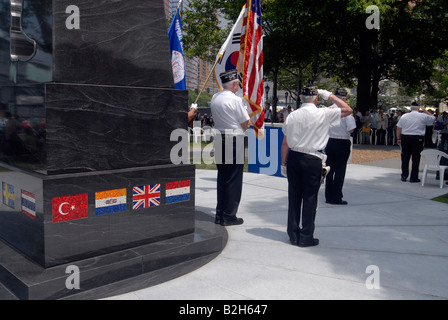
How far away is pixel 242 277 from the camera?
4082 mm

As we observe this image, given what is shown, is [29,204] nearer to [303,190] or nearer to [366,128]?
[303,190]

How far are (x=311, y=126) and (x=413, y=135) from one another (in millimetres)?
6051

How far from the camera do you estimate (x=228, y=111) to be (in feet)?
18.5

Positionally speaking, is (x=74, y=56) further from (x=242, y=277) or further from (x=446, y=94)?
(x=446, y=94)

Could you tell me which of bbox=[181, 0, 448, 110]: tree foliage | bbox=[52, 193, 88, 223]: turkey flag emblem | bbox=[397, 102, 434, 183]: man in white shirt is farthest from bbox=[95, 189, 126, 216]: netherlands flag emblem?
bbox=[181, 0, 448, 110]: tree foliage

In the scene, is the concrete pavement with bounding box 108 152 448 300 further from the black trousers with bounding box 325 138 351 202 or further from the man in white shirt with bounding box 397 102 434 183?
the man in white shirt with bounding box 397 102 434 183

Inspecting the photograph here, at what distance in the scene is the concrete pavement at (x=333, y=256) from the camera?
3.77 metres

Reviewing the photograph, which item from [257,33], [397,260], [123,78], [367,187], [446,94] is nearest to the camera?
[123,78]

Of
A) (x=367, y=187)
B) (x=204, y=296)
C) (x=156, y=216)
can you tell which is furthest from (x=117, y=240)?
(x=367, y=187)

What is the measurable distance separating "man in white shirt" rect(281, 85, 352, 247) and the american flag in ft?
6.44

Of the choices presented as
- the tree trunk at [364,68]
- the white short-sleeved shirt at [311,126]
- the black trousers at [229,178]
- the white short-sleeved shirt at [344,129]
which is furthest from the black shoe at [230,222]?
the tree trunk at [364,68]

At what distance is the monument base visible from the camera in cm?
348

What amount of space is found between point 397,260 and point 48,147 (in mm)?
3788

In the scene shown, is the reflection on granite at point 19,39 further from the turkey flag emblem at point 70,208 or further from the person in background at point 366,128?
the person in background at point 366,128
